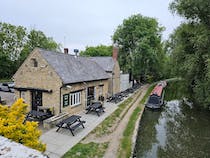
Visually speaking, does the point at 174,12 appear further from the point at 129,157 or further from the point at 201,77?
the point at 129,157

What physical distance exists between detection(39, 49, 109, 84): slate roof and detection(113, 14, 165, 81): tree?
18.1 metres

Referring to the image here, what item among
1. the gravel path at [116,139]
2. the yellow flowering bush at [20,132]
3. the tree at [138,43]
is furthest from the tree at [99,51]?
the yellow flowering bush at [20,132]

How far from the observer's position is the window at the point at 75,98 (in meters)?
19.4

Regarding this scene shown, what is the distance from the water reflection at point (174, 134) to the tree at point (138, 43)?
66.0 feet

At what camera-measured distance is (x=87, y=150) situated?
11648mm

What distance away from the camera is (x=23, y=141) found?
26.0ft

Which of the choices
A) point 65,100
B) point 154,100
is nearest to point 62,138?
point 65,100

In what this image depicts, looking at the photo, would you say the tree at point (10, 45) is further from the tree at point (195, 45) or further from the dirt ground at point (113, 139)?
the dirt ground at point (113, 139)

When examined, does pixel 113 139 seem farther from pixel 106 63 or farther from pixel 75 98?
pixel 106 63

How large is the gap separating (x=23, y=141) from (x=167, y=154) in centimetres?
881

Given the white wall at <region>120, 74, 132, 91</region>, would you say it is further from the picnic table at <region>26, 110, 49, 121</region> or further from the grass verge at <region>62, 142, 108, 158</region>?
the grass verge at <region>62, 142, 108, 158</region>

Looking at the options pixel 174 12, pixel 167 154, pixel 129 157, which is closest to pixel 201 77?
pixel 174 12

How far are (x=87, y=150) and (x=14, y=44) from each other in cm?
4805

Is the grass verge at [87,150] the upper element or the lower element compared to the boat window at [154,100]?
lower
